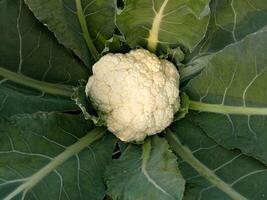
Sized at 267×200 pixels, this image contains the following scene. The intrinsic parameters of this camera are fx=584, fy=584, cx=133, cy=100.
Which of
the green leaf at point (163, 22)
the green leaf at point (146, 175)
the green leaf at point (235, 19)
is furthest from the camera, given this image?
the green leaf at point (235, 19)

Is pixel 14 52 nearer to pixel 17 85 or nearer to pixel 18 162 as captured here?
pixel 17 85

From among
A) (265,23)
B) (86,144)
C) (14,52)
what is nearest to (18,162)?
(86,144)

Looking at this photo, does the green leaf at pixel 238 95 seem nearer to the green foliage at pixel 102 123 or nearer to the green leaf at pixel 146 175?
the green foliage at pixel 102 123

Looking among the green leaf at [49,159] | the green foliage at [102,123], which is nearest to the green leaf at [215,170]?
the green foliage at [102,123]

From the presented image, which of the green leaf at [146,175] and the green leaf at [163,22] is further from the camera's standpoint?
the green leaf at [163,22]

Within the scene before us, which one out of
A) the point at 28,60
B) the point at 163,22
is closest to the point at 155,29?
the point at 163,22

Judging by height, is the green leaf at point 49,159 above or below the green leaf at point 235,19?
below
